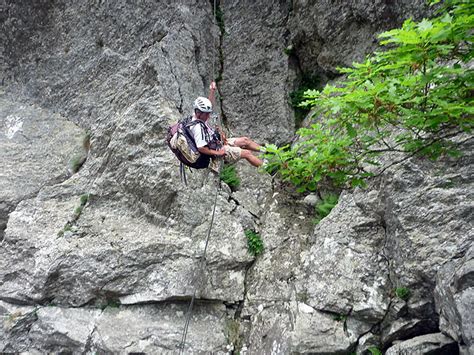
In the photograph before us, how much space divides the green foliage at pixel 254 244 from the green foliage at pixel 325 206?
3.56 feet

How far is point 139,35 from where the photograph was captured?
9.38 metres

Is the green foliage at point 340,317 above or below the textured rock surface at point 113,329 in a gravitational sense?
below

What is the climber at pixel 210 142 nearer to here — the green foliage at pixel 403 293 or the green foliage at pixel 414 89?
the green foliage at pixel 414 89

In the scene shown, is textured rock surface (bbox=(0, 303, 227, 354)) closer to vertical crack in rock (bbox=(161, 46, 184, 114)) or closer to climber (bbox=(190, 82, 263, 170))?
climber (bbox=(190, 82, 263, 170))

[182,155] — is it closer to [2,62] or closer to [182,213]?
[182,213]

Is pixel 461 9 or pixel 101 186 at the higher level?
pixel 461 9

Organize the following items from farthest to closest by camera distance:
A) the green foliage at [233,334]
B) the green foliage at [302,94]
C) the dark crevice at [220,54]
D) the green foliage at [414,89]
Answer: the dark crevice at [220,54] → the green foliage at [302,94] → the green foliage at [233,334] → the green foliage at [414,89]

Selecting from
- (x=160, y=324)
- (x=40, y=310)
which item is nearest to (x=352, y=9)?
(x=160, y=324)

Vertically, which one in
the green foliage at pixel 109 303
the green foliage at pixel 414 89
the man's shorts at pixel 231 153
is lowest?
the green foliage at pixel 109 303

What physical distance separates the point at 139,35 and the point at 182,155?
426 centimetres

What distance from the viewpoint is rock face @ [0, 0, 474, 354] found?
553 centimetres

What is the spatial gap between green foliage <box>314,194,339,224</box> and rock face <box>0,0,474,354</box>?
0.26m

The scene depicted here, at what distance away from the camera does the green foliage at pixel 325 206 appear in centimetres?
704

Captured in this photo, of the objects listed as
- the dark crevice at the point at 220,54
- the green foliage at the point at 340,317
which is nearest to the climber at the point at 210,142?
the dark crevice at the point at 220,54
